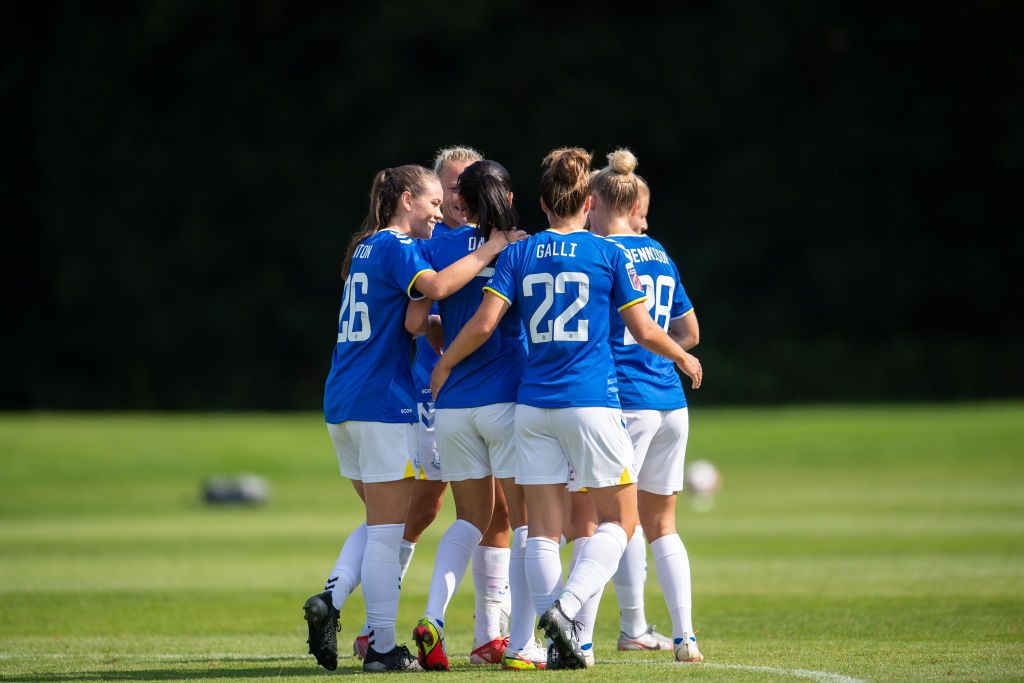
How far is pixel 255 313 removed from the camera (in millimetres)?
36031

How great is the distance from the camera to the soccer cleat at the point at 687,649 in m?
6.34

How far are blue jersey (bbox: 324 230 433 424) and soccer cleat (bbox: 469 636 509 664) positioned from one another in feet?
3.66

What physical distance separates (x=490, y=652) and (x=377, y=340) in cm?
151

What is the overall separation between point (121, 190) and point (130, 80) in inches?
110

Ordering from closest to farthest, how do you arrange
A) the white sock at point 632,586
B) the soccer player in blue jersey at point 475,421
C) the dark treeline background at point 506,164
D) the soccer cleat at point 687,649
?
1. the soccer player in blue jersey at point 475,421
2. the soccer cleat at point 687,649
3. the white sock at point 632,586
4. the dark treeline background at point 506,164

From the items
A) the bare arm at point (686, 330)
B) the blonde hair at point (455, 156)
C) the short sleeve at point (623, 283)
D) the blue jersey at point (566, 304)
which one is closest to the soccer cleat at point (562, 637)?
the blue jersey at point (566, 304)

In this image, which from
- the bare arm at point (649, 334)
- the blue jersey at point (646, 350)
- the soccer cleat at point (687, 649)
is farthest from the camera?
the blue jersey at point (646, 350)

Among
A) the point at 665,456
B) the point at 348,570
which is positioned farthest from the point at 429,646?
the point at 665,456

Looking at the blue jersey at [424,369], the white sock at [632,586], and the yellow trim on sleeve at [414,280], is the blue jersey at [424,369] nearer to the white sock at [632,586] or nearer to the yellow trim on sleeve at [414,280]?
the yellow trim on sleeve at [414,280]

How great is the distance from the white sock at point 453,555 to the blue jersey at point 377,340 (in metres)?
0.58

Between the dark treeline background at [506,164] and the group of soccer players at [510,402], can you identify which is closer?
the group of soccer players at [510,402]

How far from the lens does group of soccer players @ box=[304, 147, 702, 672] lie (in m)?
6.07

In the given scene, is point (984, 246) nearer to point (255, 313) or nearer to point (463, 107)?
point (463, 107)

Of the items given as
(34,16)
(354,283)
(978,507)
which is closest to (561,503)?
(354,283)
